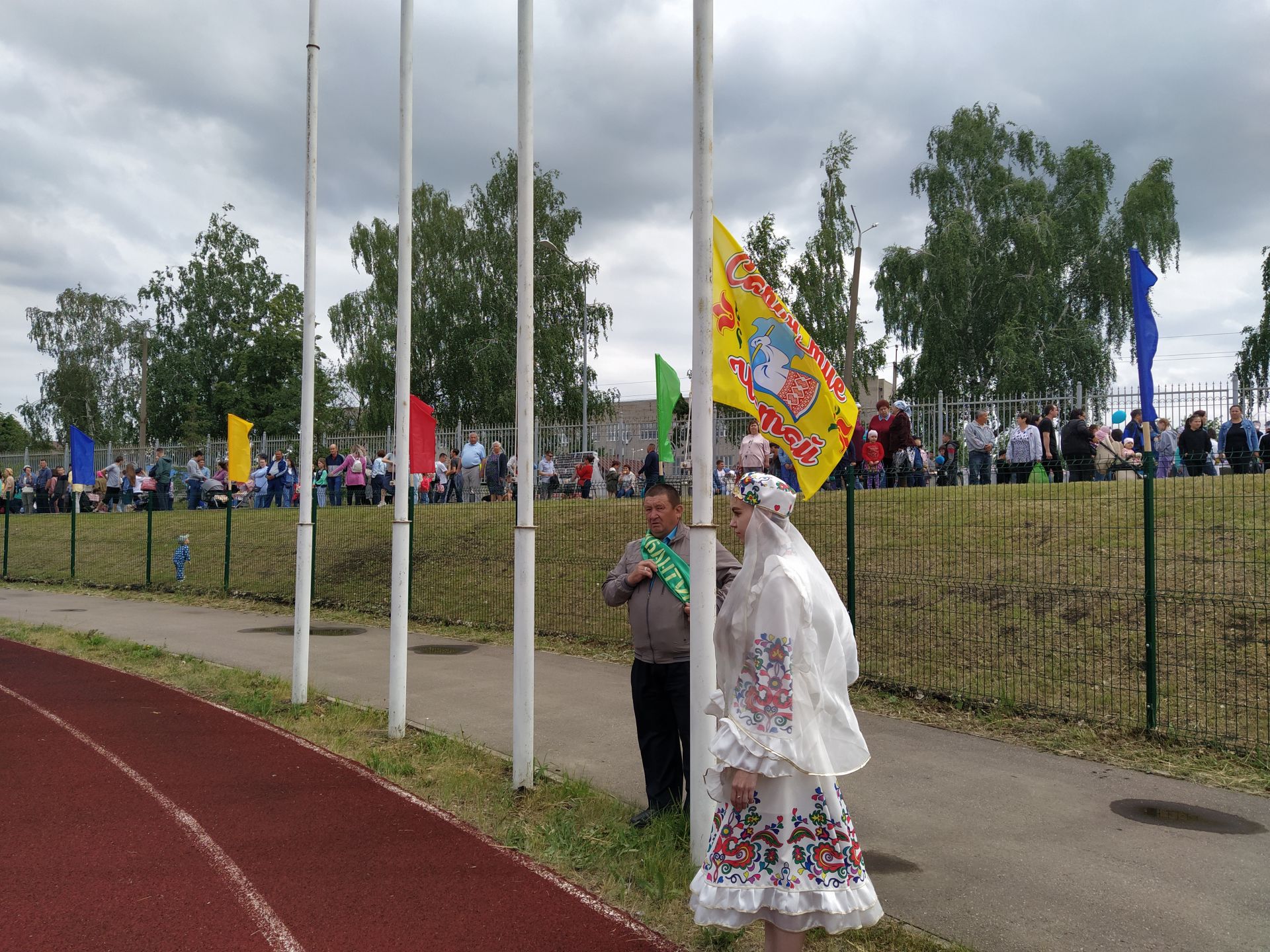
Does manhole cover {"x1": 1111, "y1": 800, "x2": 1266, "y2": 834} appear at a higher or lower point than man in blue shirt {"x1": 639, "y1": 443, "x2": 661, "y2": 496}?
lower

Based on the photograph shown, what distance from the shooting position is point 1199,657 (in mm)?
8320

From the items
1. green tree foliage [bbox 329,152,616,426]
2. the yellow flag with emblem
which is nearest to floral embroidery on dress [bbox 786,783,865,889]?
the yellow flag with emblem

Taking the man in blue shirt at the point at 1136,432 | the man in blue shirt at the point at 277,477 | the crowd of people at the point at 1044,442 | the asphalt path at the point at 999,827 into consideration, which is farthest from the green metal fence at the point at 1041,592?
the man in blue shirt at the point at 277,477

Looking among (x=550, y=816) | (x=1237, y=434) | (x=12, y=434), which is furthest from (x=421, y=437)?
(x=12, y=434)

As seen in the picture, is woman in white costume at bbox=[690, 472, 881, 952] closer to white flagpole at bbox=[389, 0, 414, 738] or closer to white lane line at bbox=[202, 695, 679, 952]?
white lane line at bbox=[202, 695, 679, 952]

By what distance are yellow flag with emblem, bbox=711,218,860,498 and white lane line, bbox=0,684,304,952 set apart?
11.4ft

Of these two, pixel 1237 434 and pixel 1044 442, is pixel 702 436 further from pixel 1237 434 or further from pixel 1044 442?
pixel 1044 442

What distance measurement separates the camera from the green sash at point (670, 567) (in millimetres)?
5562

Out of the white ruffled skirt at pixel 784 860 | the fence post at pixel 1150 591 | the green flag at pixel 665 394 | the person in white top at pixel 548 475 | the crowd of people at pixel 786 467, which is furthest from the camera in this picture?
the person in white top at pixel 548 475

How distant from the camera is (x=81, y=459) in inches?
845

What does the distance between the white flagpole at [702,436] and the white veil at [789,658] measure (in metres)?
1.30

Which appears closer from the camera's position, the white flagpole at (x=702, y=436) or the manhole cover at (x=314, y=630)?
the white flagpole at (x=702, y=436)

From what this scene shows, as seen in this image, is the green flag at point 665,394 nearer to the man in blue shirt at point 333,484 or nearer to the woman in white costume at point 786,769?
the woman in white costume at point 786,769

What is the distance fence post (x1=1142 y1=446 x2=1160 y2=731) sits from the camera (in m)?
7.58
